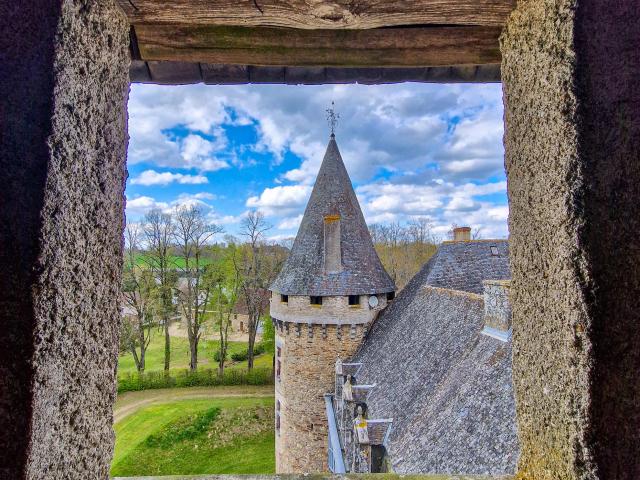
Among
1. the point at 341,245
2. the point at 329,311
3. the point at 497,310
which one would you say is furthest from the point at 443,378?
the point at 341,245

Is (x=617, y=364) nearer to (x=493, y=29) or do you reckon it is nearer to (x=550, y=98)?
(x=550, y=98)

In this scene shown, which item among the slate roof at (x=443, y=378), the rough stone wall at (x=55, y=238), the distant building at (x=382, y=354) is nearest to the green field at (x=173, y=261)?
the distant building at (x=382, y=354)

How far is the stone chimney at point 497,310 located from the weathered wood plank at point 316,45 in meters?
6.42

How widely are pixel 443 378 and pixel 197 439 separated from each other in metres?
15.5

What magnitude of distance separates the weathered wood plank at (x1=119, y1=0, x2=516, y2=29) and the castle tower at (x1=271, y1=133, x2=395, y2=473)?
12041 millimetres

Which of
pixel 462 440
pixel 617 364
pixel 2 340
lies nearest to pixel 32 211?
pixel 2 340

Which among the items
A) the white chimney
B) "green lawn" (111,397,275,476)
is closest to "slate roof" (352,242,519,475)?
the white chimney

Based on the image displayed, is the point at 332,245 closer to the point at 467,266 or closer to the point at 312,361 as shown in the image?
the point at 312,361

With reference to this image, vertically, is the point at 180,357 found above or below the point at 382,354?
below

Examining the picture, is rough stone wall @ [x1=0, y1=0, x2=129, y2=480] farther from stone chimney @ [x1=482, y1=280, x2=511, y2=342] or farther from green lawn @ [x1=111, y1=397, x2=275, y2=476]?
green lawn @ [x1=111, y1=397, x2=275, y2=476]

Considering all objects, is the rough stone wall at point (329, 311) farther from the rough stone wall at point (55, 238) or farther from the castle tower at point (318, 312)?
the rough stone wall at point (55, 238)

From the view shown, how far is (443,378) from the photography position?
7.98 m

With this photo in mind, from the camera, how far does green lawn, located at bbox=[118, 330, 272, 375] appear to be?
2856cm

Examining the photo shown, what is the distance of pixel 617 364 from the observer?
1.19 meters
